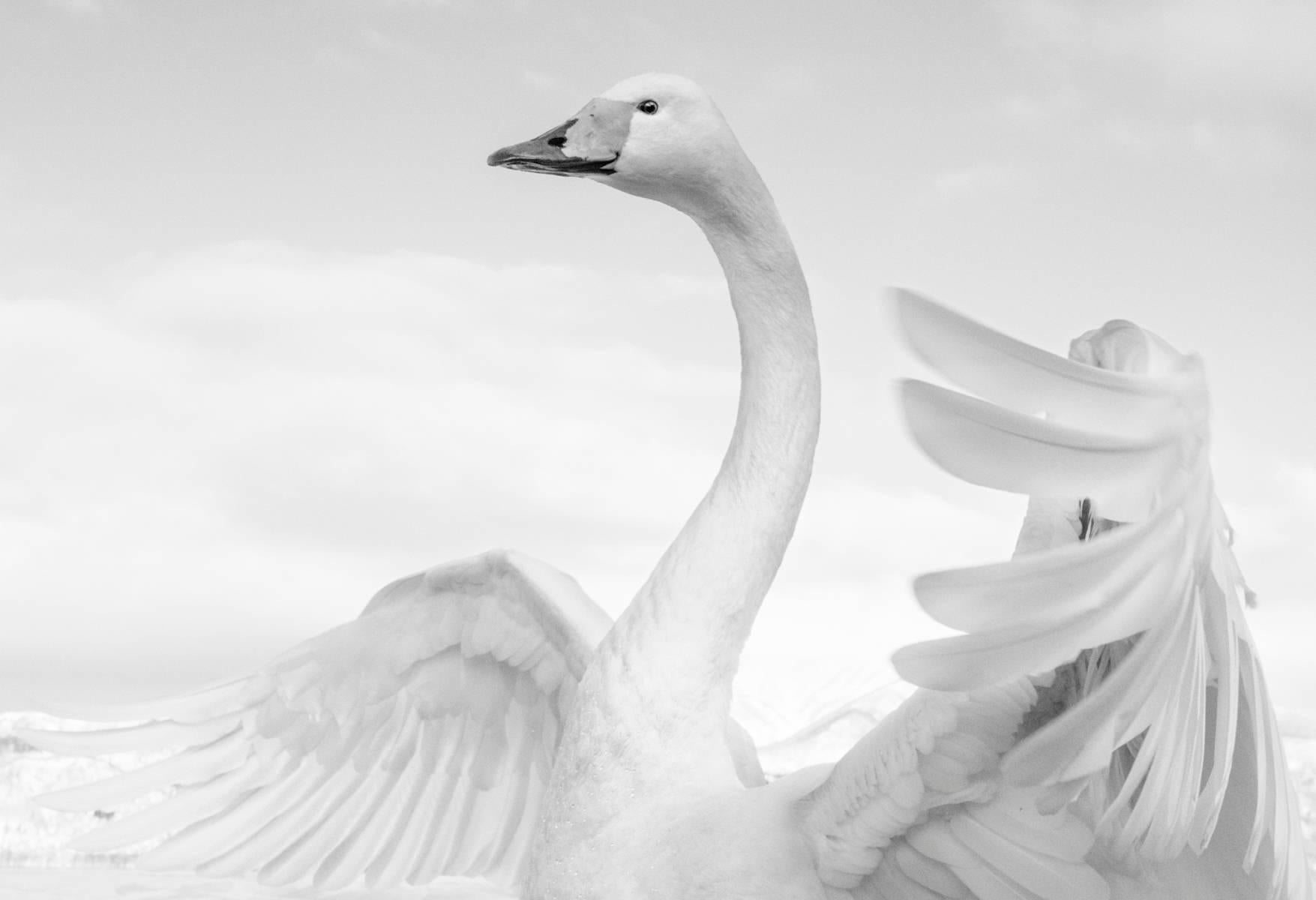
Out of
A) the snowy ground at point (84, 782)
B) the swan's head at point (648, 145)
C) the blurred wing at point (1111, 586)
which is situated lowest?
the snowy ground at point (84, 782)

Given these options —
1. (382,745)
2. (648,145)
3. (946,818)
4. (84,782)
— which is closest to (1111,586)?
(946,818)

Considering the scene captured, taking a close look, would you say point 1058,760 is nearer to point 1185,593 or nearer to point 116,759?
point 1185,593

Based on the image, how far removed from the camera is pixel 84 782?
4.57 meters

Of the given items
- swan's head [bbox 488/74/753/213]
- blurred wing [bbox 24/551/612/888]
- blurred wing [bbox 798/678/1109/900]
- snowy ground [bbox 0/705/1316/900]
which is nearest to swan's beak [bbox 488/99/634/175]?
swan's head [bbox 488/74/753/213]

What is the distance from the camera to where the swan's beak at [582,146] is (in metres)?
2.57

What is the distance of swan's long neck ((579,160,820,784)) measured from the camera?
2434 mm

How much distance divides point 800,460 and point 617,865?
790 millimetres

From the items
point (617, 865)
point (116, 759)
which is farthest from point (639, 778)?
point (116, 759)

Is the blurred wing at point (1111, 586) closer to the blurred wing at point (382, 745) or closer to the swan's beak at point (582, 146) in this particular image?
the swan's beak at point (582, 146)

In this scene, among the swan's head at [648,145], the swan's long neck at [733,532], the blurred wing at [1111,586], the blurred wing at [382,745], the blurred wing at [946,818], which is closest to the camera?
the blurred wing at [1111,586]

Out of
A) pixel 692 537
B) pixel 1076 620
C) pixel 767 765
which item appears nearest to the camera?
pixel 1076 620

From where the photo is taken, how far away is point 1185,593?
1.52m

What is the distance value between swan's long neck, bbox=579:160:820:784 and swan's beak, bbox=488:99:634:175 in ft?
0.70

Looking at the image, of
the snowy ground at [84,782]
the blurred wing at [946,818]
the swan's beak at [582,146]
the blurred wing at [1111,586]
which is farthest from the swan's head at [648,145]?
the snowy ground at [84,782]
